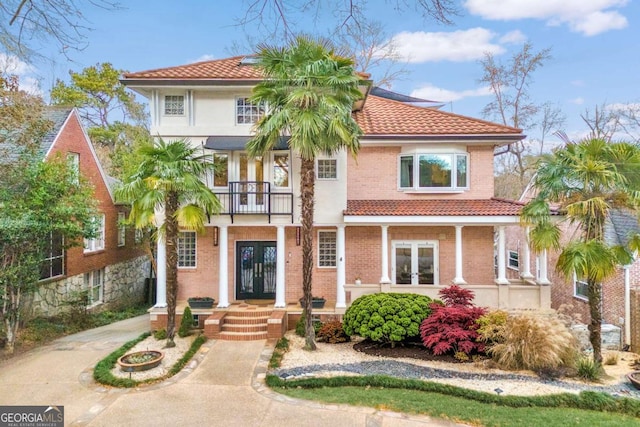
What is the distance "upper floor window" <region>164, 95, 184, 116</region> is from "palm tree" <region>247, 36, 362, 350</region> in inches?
178

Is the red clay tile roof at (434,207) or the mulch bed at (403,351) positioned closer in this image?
the mulch bed at (403,351)

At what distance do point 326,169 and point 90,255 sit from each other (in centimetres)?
1236

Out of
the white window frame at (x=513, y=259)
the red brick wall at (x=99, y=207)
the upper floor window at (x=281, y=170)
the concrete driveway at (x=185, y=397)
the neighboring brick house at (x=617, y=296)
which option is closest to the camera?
the concrete driveway at (x=185, y=397)

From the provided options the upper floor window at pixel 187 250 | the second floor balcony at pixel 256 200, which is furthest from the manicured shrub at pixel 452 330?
the upper floor window at pixel 187 250

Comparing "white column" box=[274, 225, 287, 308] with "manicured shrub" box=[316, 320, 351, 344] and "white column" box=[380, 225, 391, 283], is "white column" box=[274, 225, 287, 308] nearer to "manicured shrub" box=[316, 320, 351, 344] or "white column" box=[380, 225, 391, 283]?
"manicured shrub" box=[316, 320, 351, 344]

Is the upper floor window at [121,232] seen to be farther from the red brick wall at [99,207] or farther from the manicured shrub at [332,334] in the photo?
the manicured shrub at [332,334]

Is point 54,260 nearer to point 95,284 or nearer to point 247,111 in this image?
point 95,284

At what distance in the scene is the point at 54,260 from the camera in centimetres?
1552

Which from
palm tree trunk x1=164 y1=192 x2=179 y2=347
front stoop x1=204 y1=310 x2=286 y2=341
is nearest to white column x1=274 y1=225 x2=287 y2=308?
front stoop x1=204 y1=310 x2=286 y2=341

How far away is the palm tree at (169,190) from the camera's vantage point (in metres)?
11.0

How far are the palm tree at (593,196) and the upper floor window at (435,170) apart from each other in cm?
512

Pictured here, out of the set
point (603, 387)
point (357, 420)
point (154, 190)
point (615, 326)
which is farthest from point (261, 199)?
point (615, 326)

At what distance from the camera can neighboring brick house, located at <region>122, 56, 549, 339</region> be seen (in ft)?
44.4

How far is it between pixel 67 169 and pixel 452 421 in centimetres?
1395
